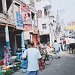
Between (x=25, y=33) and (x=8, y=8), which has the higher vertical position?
(x=8, y=8)

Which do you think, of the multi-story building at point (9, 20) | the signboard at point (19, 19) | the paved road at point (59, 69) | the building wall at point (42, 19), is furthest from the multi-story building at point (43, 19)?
the paved road at point (59, 69)

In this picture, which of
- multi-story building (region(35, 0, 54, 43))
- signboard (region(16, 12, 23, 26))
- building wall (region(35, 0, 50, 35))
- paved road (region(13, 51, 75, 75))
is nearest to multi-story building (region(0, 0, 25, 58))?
signboard (region(16, 12, 23, 26))

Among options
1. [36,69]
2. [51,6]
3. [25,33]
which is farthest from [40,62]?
[51,6]

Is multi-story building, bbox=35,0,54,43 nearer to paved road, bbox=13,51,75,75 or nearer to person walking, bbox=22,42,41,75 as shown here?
paved road, bbox=13,51,75,75

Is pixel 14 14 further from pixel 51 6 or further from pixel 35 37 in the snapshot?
pixel 51 6

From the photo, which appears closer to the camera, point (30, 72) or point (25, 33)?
point (30, 72)

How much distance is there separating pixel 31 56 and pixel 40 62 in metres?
0.46

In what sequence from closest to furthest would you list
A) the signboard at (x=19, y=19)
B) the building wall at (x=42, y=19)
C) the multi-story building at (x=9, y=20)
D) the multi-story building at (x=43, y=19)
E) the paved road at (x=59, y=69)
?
the paved road at (x=59, y=69) → the multi-story building at (x=9, y=20) → the signboard at (x=19, y=19) → the building wall at (x=42, y=19) → the multi-story building at (x=43, y=19)

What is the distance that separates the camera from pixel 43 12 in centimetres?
6009

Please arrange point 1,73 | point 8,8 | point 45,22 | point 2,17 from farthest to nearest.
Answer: point 45,22
point 8,8
point 2,17
point 1,73

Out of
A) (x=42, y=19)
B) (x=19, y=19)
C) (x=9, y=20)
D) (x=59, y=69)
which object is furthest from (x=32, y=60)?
(x=42, y=19)

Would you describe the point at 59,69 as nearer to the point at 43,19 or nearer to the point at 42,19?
the point at 42,19

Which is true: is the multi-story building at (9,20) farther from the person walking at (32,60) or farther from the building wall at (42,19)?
the building wall at (42,19)

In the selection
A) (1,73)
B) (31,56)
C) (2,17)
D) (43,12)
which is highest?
(43,12)
